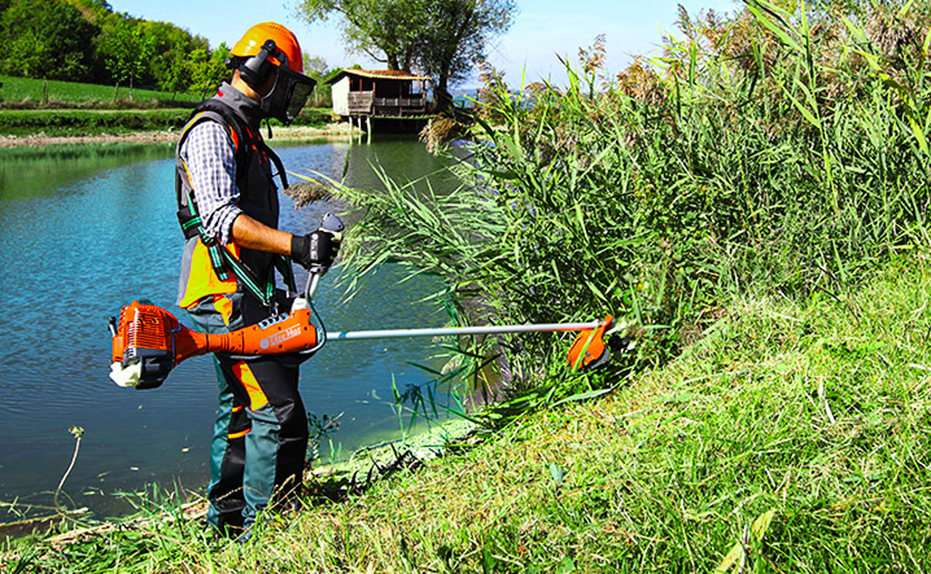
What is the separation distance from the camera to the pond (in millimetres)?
5246

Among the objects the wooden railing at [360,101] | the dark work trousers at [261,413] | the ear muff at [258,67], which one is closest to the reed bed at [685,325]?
the dark work trousers at [261,413]

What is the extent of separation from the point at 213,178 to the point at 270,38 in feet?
2.19

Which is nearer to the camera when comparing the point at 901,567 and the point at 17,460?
the point at 901,567

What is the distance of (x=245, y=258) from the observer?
3010 millimetres

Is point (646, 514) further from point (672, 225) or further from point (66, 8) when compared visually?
point (66, 8)

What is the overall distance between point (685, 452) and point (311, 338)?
1.35 m

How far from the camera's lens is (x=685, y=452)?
96.6 inches

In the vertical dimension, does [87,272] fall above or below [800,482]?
below

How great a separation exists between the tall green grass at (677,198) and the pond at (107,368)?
0.61m

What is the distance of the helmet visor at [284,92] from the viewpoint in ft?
10.4

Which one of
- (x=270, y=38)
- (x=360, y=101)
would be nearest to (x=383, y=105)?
(x=360, y=101)

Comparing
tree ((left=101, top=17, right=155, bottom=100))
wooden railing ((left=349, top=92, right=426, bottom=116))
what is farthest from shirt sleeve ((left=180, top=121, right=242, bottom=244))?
tree ((left=101, top=17, right=155, bottom=100))

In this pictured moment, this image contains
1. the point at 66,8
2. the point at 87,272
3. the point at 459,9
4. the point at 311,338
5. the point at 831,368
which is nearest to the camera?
the point at 831,368

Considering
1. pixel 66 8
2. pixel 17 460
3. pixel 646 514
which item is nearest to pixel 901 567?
pixel 646 514
